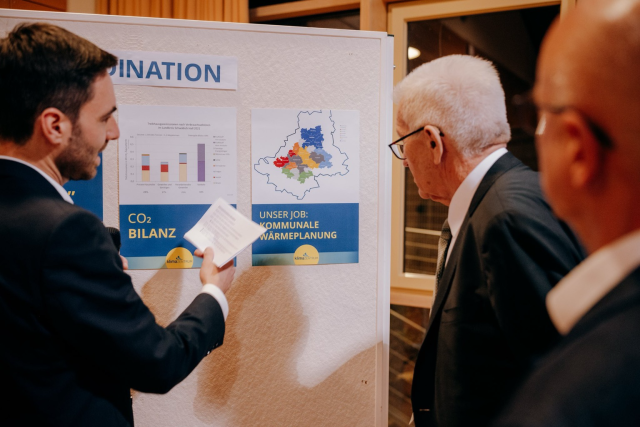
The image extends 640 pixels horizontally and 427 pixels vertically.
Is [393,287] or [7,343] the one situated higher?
[7,343]

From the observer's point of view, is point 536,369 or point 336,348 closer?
point 536,369

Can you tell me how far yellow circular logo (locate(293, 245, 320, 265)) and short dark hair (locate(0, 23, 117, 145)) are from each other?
31.2 inches

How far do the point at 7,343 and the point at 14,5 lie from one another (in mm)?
2197

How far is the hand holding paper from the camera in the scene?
1.28 metres

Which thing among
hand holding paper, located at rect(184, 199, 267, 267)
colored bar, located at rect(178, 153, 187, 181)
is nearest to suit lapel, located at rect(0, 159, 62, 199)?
hand holding paper, located at rect(184, 199, 267, 267)

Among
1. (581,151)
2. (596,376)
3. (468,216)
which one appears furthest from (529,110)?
(468,216)

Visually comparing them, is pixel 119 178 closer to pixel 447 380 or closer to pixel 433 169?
pixel 433 169

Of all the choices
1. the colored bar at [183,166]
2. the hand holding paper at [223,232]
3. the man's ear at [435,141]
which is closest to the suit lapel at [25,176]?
the hand holding paper at [223,232]

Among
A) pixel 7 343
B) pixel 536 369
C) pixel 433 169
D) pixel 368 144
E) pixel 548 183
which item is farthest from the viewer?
pixel 368 144

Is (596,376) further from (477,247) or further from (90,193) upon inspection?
(90,193)

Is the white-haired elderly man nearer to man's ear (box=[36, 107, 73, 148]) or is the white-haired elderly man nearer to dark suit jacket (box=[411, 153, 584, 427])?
dark suit jacket (box=[411, 153, 584, 427])

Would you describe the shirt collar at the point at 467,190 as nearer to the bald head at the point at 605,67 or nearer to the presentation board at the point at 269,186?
the presentation board at the point at 269,186

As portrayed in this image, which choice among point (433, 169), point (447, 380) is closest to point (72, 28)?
point (433, 169)

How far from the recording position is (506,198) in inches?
41.8
